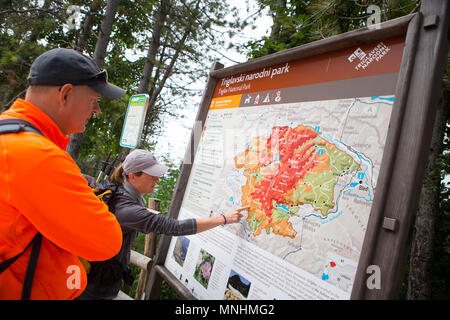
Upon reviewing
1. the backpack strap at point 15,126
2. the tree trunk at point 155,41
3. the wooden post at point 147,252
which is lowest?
the wooden post at point 147,252

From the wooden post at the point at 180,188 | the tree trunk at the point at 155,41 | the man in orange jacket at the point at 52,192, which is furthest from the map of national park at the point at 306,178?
the tree trunk at the point at 155,41

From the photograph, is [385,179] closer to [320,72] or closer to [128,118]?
[320,72]

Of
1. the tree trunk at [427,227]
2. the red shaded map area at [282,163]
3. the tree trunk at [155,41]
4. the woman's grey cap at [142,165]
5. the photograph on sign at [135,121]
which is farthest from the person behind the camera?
the tree trunk at [155,41]

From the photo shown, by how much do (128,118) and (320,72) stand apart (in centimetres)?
281

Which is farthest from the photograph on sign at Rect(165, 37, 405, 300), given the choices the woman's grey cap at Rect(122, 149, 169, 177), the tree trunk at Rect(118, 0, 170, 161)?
the tree trunk at Rect(118, 0, 170, 161)

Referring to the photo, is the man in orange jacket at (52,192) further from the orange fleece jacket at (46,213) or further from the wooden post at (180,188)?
the wooden post at (180,188)

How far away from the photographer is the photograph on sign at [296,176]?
122 cm

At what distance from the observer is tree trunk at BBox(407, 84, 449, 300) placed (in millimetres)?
4774

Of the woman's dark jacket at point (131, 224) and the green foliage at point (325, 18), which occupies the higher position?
the green foliage at point (325, 18)

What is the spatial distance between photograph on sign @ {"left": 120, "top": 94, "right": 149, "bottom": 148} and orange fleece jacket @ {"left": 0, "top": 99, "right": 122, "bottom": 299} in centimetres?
217

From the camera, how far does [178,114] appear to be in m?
12.0

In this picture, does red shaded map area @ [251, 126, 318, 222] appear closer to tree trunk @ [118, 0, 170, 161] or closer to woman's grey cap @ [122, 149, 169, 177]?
woman's grey cap @ [122, 149, 169, 177]

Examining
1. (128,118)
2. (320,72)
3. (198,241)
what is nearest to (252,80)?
(320,72)

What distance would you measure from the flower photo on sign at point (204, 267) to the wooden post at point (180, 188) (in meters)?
0.49
